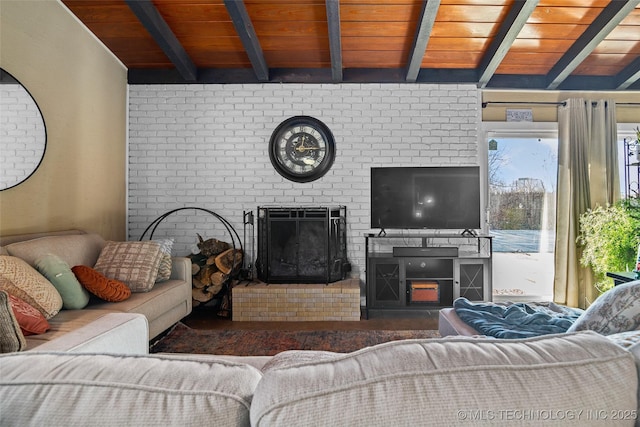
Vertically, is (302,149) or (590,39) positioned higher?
(590,39)

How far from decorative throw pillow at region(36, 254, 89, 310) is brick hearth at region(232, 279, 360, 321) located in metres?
1.51

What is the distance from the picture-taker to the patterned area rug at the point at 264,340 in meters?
Answer: 2.94

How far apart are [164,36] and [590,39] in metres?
3.75

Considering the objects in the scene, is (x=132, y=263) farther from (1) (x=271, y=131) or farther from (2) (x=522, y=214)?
(2) (x=522, y=214)

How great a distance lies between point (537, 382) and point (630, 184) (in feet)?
16.3

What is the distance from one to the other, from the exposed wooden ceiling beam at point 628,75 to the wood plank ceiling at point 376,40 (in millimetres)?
11

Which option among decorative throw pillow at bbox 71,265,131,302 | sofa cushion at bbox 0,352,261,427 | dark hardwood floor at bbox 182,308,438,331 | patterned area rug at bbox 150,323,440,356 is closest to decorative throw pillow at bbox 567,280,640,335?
sofa cushion at bbox 0,352,261,427

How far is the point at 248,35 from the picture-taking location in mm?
3316

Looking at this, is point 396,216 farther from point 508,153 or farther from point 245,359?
point 245,359

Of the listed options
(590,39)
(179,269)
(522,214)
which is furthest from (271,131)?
(590,39)

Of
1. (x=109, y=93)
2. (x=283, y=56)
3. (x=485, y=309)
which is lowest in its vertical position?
(x=485, y=309)

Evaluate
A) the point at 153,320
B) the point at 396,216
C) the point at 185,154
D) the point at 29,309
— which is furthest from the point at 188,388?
the point at 185,154

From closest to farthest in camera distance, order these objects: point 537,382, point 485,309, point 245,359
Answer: point 537,382, point 245,359, point 485,309

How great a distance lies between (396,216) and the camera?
4160mm
